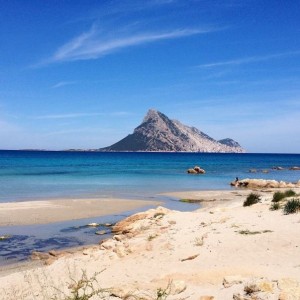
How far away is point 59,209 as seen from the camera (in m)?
26.4

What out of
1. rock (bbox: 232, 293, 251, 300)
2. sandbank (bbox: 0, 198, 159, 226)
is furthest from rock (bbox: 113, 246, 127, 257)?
sandbank (bbox: 0, 198, 159, 226)

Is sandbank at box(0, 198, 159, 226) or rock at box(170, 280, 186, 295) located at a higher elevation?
rock at box(170, 280, 186, 295)

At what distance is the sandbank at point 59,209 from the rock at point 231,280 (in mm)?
15338

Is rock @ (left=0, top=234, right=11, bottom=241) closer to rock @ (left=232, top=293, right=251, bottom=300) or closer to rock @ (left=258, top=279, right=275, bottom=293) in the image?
rock @ (left=232, top=293, right=251, bottom=300)

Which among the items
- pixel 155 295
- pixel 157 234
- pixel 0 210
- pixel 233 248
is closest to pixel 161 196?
pixel 0 210

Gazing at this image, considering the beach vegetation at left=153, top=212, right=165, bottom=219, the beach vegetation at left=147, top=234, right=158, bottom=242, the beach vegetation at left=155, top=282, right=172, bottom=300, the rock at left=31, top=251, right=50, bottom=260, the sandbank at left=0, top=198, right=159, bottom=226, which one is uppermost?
the beach vegetation at left=155, top=282, right=172, bottom=300

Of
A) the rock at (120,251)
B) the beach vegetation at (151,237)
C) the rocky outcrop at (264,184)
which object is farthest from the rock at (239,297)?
the rocky outcrop at (264,184)

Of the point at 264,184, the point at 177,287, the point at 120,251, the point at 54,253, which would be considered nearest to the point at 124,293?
the point at 177,287

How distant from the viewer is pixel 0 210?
83.0 ft

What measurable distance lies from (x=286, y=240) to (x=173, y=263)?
12.3 ft

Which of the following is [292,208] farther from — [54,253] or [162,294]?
[162,294]

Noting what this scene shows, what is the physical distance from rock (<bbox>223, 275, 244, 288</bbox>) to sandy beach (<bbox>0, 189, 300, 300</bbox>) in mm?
22

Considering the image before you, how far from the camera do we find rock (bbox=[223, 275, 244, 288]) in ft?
28.2

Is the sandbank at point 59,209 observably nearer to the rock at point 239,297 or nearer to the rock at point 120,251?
the rock at point 120,251
